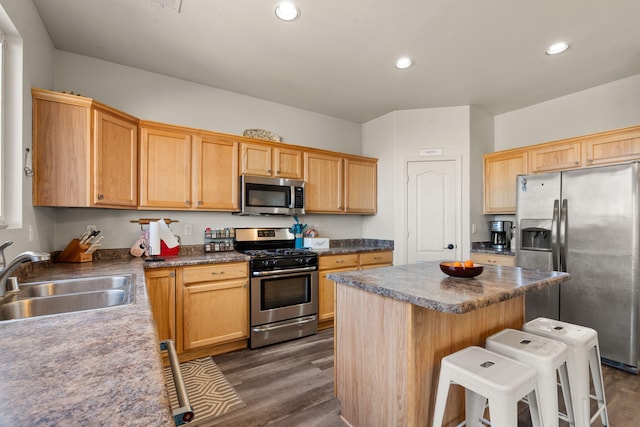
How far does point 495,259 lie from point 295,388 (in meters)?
2.71

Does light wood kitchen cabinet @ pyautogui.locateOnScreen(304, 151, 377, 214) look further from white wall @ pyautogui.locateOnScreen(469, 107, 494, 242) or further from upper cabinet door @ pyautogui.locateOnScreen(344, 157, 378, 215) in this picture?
white wall @ pyautogui.locateOnScreen(469, 107, 494, 242)

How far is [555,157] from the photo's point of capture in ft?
11.3

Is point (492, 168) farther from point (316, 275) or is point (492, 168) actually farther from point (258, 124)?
point (258, 124)

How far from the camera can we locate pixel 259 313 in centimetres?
300

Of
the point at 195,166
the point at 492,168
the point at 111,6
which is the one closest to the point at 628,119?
the point at 492,168

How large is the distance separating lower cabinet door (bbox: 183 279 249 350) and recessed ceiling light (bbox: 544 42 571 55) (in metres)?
3.47

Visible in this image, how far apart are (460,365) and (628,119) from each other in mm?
3570

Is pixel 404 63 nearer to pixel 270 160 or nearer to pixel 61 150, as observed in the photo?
pixel 270 160

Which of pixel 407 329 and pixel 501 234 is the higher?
pixel 501 234

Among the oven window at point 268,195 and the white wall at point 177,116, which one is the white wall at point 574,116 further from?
the oven window at point 268,195

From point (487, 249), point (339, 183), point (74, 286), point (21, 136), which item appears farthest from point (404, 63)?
point (74, 286)

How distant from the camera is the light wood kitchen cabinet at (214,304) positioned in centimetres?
268

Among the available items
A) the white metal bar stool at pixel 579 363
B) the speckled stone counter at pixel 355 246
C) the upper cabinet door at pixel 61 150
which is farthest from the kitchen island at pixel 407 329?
the upper cabinet door at pixel 61 150

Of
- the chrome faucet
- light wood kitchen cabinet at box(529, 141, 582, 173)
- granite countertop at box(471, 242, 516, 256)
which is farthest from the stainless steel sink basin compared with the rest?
light wood kitchen cabinet at box(529, 141, 582, 173)
